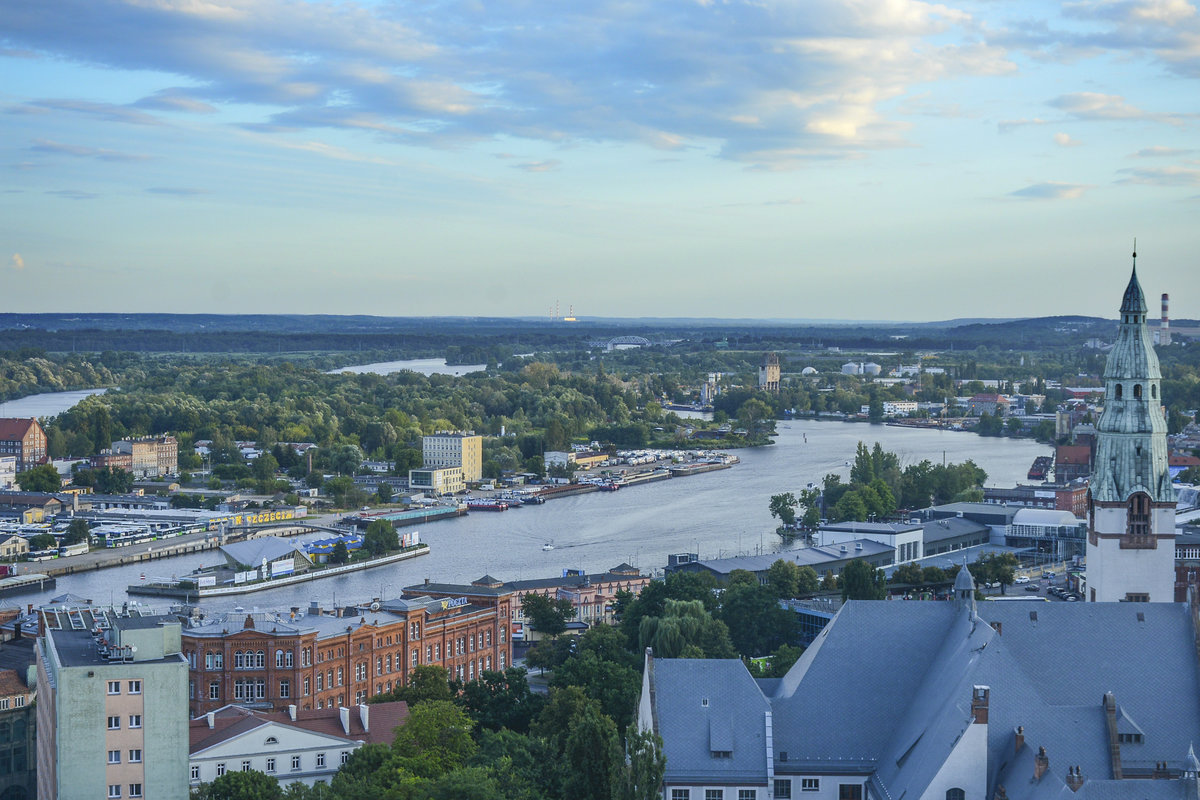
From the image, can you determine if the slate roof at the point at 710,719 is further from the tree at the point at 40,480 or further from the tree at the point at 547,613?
the tree at the point at 40,480

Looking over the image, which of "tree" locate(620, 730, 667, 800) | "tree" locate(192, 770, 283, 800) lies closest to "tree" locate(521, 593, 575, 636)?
"tree" locate(192, 770, 283, 800)

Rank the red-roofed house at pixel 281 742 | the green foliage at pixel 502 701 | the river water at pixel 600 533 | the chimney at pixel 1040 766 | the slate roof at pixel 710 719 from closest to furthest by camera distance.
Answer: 1. the chimney at pixel 1040 766
2. the slate roof at pixel 710 719
3. the red-roofed house at pixel 281 742
4. the green foliage at pixel 502 701
5. the river water at pixel 600 533

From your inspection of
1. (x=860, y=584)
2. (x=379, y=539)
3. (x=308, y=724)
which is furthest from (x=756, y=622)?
(x=379, y=539)

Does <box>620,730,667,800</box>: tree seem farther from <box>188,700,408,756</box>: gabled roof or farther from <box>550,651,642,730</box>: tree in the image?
<box>550,651,642,730</box>: tree

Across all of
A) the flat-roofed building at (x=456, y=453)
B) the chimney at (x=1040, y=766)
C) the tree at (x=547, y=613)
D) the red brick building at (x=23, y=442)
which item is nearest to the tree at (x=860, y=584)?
the tree at (x=547, y=613)

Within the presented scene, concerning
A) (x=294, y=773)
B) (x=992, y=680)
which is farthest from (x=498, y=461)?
(x=992, y=680)

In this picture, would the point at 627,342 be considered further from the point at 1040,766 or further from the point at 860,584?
the point at 1040,766
